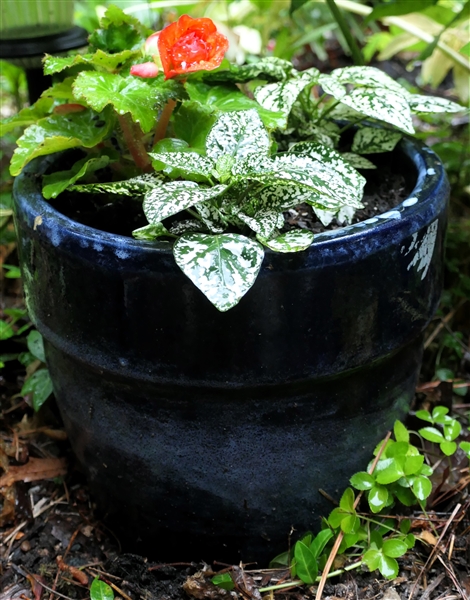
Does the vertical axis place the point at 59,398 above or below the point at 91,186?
below

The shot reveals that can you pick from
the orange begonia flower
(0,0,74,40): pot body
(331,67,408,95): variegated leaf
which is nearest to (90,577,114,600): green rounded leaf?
the orange begonia flower

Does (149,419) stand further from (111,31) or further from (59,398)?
(111,31)

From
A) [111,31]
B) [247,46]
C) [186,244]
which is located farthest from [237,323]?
[247,46]

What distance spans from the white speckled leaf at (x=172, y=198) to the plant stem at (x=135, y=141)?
0.60 ft

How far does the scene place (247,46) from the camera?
6.79ft

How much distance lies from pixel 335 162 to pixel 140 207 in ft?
1.01

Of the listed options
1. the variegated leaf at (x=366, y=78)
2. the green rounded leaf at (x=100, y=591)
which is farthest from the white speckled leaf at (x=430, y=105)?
the green rounded leaf at (x=100, y=591)

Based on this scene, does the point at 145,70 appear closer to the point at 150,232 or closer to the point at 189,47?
the point at 189,47

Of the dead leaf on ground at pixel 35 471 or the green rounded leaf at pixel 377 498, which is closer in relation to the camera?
the green rounded leaf at pixel 377 498

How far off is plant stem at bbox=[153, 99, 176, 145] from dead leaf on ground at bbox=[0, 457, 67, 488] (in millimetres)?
628

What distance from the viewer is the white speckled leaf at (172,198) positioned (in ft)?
2.24

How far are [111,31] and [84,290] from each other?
1.38 feet

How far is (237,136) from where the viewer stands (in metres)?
0.80

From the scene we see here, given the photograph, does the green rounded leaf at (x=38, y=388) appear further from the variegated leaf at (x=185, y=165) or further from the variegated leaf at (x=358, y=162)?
the variegated leaf at (x=358, y=162)
